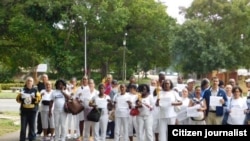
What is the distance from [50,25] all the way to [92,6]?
10.5m

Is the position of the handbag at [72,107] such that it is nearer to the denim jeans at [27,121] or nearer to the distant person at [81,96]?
the distant person at [81,96]

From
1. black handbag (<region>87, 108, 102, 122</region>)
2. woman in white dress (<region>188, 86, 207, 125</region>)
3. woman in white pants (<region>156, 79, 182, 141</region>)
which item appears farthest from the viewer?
black handbag (<region>87, 108, 102, 122</region>)

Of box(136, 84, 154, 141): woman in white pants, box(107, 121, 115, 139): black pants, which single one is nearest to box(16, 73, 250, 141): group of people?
box(136, 84, 154, 141): woman in white pants

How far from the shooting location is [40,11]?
19.1 meters

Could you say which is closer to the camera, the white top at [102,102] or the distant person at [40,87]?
the white top at [102,102]

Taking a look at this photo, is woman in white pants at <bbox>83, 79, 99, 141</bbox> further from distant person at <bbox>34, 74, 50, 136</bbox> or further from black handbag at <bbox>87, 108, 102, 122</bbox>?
distant person at <bbox>34, 74, 50, 136</bbox>

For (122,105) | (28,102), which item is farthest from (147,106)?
(28,102)

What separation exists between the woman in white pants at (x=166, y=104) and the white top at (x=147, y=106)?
36 centimetres

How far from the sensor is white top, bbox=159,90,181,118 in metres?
11.8

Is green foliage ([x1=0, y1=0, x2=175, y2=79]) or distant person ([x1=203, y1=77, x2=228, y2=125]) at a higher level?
green foliage ([x1=0, y1=0, x2=175, y2=79])

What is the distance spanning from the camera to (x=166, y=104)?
11875 mm

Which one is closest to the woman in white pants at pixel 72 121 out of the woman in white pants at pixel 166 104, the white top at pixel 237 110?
the woman in white pants at pixel 166 104

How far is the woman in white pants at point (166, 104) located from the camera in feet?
38.9

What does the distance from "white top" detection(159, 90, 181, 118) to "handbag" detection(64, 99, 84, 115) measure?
2351 millimetres
